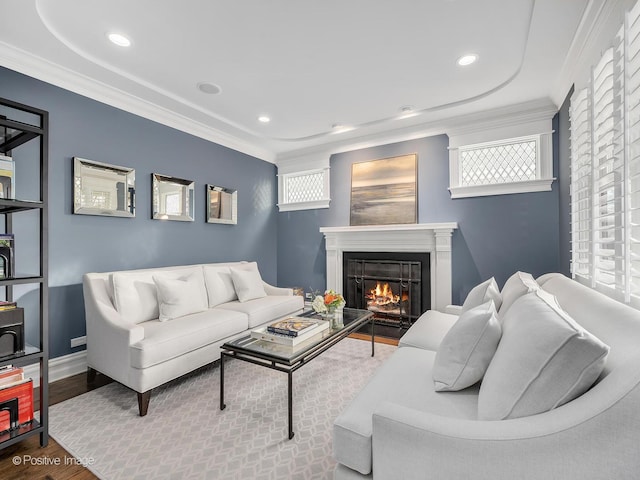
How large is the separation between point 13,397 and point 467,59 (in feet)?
12.5

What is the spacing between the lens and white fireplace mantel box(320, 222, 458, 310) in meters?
3.72

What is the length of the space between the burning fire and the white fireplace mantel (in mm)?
453

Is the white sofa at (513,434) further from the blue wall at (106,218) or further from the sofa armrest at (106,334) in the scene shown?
the blue wall at (106,218)

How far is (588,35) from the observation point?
2102 mm

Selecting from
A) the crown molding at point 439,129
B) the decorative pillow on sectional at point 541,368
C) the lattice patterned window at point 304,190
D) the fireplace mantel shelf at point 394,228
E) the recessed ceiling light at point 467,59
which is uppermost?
the recessed ceiling light at point 467,59

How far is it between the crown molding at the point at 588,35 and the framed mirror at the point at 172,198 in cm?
380

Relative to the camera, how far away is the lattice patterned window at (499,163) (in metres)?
3.46

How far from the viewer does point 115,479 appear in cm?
153

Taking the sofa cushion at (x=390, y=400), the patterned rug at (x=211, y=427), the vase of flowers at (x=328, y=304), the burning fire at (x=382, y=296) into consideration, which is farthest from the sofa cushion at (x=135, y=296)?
the burning fire at (x=382, y=296)

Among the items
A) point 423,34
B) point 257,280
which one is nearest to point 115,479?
point 257,280

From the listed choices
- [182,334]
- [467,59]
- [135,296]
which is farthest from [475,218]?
[135,296]

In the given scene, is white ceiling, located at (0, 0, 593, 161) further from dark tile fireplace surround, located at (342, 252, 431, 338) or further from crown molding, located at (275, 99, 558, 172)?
dark tile fireplace surround, located at (342, 252, 431, 338)

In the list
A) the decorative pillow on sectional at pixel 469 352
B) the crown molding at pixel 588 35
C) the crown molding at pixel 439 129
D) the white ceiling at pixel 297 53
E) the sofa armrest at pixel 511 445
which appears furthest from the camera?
the crown molding at pixel 439 129

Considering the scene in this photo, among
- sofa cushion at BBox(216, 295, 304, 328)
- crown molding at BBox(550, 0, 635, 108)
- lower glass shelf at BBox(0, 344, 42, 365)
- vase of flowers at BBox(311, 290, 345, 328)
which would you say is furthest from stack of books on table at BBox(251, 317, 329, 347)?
crown molding at BBox(550, 0, 635, 108)
